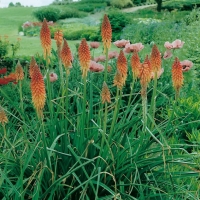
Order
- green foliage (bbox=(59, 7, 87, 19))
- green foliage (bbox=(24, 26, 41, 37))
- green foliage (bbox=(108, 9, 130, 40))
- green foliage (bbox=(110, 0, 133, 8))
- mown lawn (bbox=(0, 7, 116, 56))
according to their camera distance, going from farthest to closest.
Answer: green foliage (bbox=(110, 0, 133, 8)) → green foliage (bbox=(59, 7, 87, 19)) → green foliage (bbox=(24, 26, 41, 37)) → green foliage (bbox=(108, 9, 130, 40)) → mown lawn (bbox=(0, 7, 116, 56))

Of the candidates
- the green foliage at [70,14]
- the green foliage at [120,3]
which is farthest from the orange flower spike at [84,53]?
the green foliage at [120,3]

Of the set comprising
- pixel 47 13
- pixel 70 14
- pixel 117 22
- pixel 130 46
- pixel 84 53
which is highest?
pixel 84 53

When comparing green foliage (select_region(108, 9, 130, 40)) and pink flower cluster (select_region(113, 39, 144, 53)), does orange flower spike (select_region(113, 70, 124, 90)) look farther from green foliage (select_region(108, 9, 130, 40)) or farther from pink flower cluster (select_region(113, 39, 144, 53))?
green foliage (select_region(108, 9, 130, 40))

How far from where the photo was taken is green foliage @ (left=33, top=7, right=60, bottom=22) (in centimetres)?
2495

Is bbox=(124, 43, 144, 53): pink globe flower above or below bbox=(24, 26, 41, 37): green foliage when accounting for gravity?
above

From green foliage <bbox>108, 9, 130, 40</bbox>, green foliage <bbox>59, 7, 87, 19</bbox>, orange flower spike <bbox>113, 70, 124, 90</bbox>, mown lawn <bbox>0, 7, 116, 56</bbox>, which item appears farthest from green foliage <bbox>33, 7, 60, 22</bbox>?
orange flower spike <bbox>113, 70, 124, 90</bbox>

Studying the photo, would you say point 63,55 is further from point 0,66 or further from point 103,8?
point 103,8

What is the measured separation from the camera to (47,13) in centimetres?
2495

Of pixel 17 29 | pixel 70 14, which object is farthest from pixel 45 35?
pixel 70 14

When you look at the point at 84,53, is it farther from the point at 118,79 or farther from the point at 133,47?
the point at 133,47

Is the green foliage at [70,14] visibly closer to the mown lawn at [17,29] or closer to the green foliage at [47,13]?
the green foliage at [47,13]

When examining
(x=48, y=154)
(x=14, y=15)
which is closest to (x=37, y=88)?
(x=48, y=154)

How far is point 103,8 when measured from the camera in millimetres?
28547

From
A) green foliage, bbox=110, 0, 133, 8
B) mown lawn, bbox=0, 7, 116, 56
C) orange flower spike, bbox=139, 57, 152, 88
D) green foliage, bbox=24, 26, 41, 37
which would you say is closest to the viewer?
orange flower spike, bbox=139, 57, 152, 88
